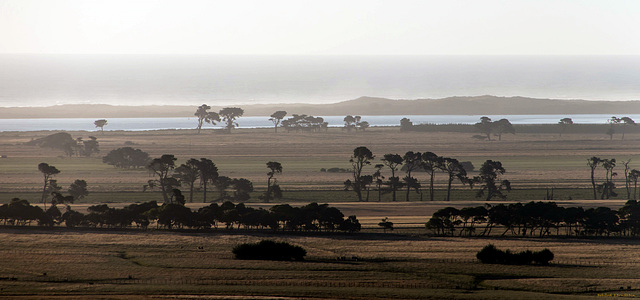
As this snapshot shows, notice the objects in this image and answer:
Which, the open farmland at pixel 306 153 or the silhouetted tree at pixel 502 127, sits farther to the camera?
the silhouetted tree at pixel 502 127

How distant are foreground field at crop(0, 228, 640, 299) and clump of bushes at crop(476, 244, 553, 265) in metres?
0.94

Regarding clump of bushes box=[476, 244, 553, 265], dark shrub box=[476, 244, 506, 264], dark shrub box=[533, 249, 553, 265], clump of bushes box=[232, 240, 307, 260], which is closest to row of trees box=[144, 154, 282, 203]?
clump of bushes box=[232, 240, 307, 260]

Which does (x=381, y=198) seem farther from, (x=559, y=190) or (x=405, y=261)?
(x=405, y=261)

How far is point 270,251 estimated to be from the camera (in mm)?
55438

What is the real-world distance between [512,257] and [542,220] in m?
11.7

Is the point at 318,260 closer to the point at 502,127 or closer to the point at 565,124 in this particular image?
the point at 502,127

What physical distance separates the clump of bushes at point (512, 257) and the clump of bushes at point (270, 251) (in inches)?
524

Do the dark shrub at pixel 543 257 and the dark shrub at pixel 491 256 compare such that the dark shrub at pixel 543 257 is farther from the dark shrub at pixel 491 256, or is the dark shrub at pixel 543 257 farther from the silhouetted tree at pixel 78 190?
the silhouetted tree at pixel 78 190

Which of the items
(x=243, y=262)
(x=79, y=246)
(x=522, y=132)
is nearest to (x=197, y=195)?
(x=79, y=246)

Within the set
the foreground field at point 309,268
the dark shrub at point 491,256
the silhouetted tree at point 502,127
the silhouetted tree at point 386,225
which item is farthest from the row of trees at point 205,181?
the silhouetted tree at point 502,127

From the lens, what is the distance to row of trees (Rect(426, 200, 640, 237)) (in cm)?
6384

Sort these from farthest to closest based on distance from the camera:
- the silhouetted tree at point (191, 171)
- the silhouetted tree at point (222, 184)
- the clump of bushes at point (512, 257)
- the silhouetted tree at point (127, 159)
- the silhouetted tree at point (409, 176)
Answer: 1. the silhouetted tree at point (127, 159)
2. the silhouetted tree at point (409, 176)
3. the silhouetted tree at point (222, 184)
4. the silhouetted tree at point (191, 171)
5. the clump of bushes at point (512, 257)

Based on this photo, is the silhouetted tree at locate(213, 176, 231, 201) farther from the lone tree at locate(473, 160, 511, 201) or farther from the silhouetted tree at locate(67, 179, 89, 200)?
the lone tree at locate(473, 160, 511, 201)

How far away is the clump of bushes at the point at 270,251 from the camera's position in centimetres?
5475
